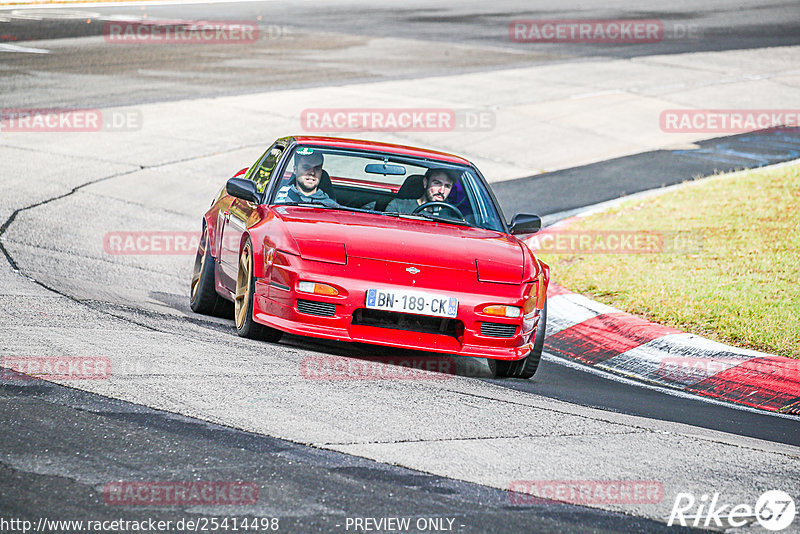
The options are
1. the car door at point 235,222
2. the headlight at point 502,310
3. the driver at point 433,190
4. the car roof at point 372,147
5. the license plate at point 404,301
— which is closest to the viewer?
the license plate at point 404,301

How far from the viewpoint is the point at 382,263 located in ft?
21.3

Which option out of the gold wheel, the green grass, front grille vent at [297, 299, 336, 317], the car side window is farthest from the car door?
the green grass

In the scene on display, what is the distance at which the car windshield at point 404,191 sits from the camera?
7.65 metres

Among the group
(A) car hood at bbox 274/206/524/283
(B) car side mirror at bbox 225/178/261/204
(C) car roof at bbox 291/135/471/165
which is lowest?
(A) car hood at bbox 274/206/524/283

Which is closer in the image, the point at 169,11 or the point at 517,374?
the point at 517,374

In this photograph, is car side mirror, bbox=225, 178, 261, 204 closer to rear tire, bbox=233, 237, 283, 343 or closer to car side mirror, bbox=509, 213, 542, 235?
rear tire, bbox=233, 237, 283, 343

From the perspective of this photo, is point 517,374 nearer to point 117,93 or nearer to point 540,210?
point 540,210

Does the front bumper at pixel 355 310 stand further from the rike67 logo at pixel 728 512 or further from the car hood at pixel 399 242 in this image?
the rike67 logo at pixel 728 512

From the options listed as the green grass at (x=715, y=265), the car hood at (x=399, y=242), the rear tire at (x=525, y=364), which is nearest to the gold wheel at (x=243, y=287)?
the car hood at (x=399, y=242)

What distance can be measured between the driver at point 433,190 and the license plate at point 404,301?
5.04 ft

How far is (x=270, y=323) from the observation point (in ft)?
21.5

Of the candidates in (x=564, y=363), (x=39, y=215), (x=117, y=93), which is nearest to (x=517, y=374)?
(x=564, y=363)

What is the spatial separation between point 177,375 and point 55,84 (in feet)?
50.2

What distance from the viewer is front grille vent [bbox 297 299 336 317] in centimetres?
635
